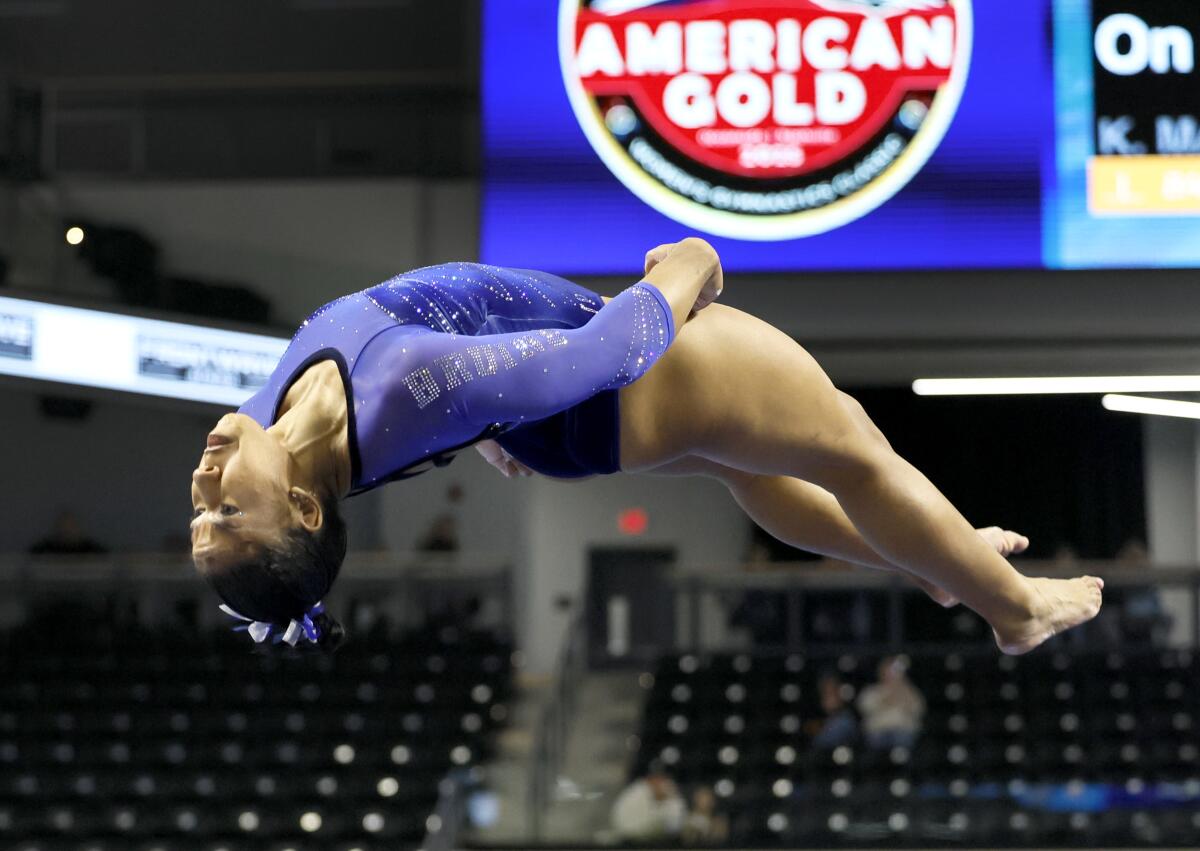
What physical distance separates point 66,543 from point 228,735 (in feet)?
7.70

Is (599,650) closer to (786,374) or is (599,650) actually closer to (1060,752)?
(1060,752)

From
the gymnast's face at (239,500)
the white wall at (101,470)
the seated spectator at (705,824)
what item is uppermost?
the gymnast's face at (239,500)

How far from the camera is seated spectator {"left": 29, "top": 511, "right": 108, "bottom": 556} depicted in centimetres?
1008

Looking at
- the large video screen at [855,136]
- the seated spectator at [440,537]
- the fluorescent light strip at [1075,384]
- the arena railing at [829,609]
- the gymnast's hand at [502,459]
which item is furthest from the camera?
the seated spectator at [440,537]

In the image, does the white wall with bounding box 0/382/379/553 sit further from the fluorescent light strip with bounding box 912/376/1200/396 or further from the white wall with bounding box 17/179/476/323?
the fluorescent light strip with bounding box 912/376/1200/396

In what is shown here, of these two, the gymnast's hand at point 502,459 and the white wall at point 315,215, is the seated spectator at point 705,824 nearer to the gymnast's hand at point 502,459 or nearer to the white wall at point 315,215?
the white wall at point 315,215

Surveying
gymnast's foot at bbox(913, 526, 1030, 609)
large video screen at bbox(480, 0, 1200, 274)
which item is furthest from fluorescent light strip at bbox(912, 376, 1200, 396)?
gymnast's foot at bbox(913, 526, 1030, 609)

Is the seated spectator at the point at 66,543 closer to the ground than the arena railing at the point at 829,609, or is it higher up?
higher up

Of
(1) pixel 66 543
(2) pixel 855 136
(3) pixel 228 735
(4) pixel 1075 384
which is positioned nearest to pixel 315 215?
(1) pixel 66 543

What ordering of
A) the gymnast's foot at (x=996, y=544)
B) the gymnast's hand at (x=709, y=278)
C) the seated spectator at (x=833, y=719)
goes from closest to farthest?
the gymnast's hand at (x=709, y=278) < the gymnast's foot at (x=996, y=544) < the seated spectator at (x=833, y=719)

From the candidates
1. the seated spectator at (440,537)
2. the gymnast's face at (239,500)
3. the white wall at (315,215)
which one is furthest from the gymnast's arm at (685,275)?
the seated spectator at (440,537)

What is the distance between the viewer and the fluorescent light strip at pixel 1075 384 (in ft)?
30.7

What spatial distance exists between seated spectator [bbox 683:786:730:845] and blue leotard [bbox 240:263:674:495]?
5.18 m

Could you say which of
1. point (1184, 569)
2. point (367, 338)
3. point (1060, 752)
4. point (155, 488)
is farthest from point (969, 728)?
point (367, 338)
